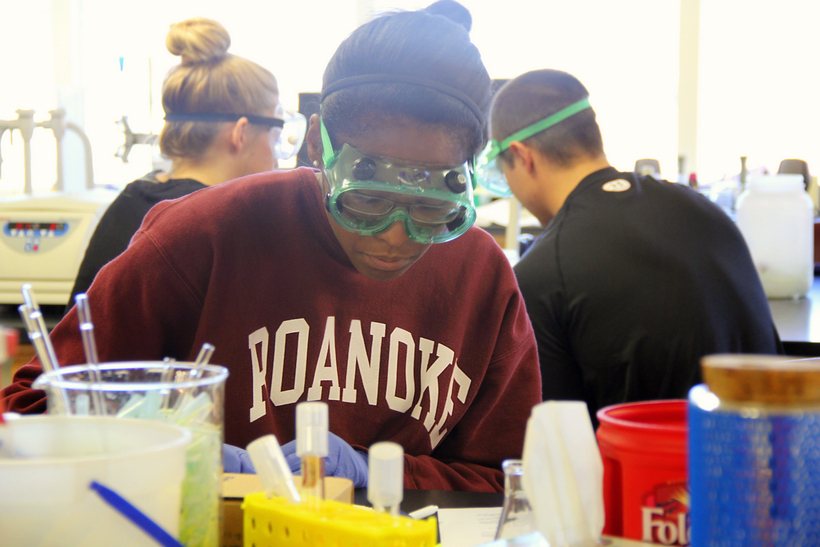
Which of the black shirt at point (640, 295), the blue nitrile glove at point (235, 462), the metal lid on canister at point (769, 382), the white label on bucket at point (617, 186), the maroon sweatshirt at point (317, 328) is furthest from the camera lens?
the white label on bucket at point (617, 186)

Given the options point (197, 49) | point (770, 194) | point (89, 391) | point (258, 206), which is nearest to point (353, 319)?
point (258, 206)

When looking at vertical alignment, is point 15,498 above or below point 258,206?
below

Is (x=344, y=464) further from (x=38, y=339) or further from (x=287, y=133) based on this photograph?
(x=287, y=133)

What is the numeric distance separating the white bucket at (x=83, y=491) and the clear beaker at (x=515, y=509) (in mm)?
283

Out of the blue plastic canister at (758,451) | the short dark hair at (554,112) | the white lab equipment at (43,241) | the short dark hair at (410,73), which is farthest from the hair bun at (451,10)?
the white lab equipment at (43,241)

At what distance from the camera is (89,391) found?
1.91 feet

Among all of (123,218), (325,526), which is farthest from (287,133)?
(325,526)

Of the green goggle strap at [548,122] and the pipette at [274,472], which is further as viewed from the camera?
the green goggle strap at [548,122]

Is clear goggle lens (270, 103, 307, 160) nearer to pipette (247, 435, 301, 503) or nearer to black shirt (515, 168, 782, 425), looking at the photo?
black shirt (515, 168, 782, 425)

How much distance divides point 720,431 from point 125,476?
1.22 feet

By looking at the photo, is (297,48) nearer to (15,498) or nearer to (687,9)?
(687,9)

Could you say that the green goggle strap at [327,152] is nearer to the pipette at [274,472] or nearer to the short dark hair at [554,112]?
the pipette at [274,472]

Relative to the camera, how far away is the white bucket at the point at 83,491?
1.61 ft

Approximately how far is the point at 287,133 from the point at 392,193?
5.00ft
